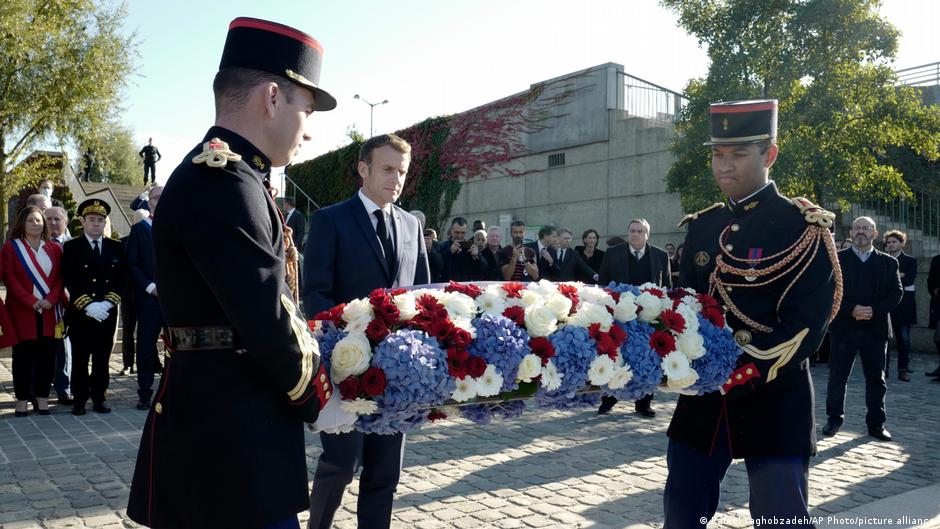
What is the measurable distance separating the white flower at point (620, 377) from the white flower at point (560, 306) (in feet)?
0.97

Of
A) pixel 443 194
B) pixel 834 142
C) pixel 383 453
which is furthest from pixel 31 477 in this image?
pixel 443 194

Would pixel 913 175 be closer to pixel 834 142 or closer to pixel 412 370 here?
pixel 834 142

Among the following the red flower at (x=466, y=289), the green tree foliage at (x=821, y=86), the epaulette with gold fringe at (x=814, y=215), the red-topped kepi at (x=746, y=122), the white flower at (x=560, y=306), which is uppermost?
the green tree foliage at (x=821, y=86)

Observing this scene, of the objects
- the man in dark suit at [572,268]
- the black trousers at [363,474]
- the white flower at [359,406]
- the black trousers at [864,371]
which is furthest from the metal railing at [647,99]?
the white flower at [359,406]

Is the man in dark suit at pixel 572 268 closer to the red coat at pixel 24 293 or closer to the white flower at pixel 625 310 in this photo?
the red coat at pixel 24 293

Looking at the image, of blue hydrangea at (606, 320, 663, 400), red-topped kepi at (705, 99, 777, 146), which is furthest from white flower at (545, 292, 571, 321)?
red-topped kepi at (705, 99, 777, 146)

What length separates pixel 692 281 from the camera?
3.65 meters

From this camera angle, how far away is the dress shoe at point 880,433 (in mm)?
7410

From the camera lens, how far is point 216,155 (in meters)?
2.17

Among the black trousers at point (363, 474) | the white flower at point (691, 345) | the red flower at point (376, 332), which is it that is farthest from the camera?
the black trousers at point (363, 474)

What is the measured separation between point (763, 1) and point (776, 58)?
3.64 feet

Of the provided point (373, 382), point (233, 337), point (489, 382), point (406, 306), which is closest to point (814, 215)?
point (489, 382)

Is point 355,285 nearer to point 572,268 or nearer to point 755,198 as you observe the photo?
point 755,198

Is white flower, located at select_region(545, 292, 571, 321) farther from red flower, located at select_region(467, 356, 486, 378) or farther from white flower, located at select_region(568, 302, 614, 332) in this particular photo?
red flower, located at select_region(467, 356, 486, 378)
